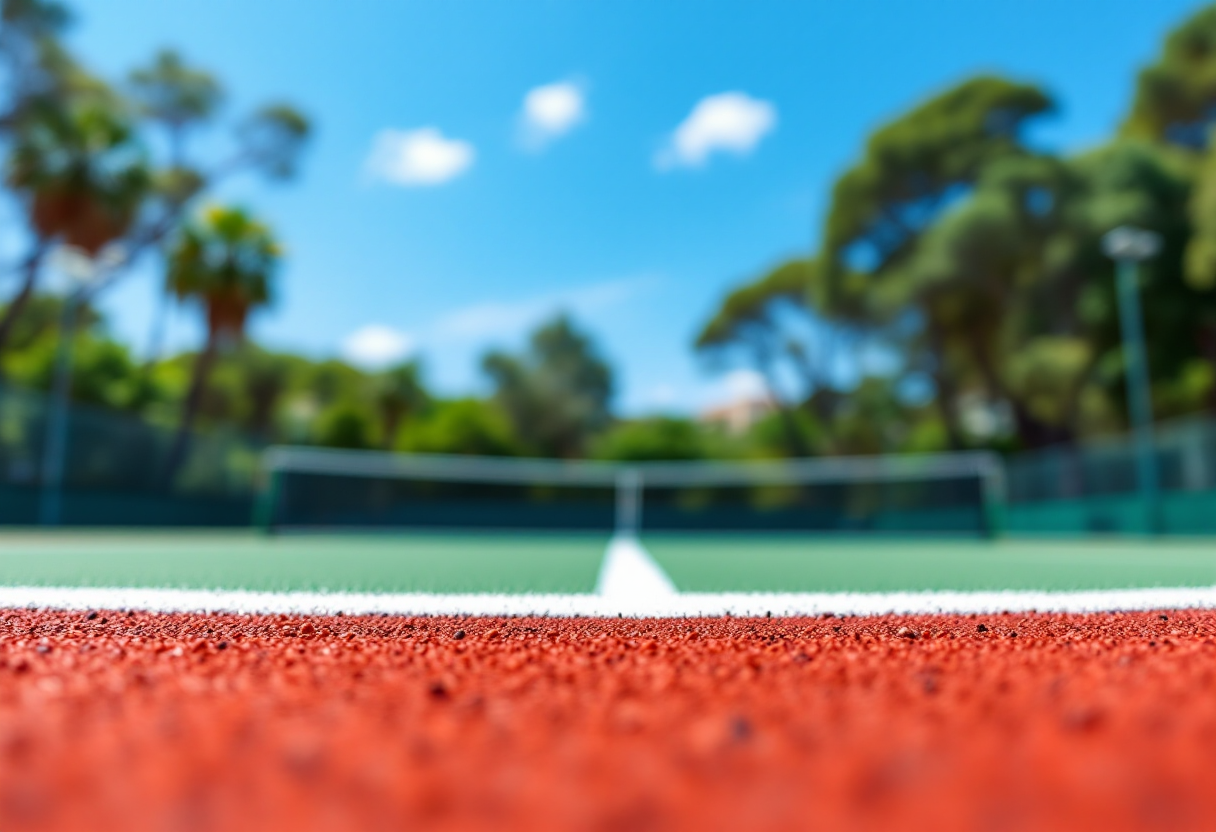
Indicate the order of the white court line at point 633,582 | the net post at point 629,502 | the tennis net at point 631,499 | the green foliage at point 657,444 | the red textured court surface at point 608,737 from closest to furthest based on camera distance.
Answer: the red textured court surface at point 608,737
the white court line at point 633,582
the tennis net at point 631,499
the net post at point 629,502
the green foliage at point 657,444

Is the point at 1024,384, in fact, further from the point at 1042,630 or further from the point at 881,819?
the point at 881,819

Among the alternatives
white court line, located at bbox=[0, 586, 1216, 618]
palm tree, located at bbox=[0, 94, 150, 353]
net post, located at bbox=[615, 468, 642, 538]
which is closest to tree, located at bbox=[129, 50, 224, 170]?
palm tree, located at bbox=[0, 94, 150, 353]

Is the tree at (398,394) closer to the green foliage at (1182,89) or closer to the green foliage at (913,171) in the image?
the green foliage at (913,171)

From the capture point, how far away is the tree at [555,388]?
136ft

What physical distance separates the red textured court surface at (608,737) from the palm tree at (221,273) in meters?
21.9

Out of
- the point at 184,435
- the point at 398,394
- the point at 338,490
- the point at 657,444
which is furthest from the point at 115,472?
the point at 657,444

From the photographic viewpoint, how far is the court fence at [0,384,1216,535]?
15.7 m

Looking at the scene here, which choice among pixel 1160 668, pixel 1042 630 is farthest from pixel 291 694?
pixel 1042 630

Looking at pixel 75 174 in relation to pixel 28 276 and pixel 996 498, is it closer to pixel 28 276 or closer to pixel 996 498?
pixel 28 276

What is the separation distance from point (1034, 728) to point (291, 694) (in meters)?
1.40

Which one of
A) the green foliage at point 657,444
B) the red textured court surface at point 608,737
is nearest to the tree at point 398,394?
the green foliage at point 657,444

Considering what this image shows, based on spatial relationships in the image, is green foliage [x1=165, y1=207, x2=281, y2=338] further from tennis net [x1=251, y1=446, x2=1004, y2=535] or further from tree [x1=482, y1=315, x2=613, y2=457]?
tree [x1=482, y1=315, x2=613, y2=457]

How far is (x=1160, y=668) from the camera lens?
6.18 ft

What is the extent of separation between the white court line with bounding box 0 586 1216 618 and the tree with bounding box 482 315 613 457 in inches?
1367
